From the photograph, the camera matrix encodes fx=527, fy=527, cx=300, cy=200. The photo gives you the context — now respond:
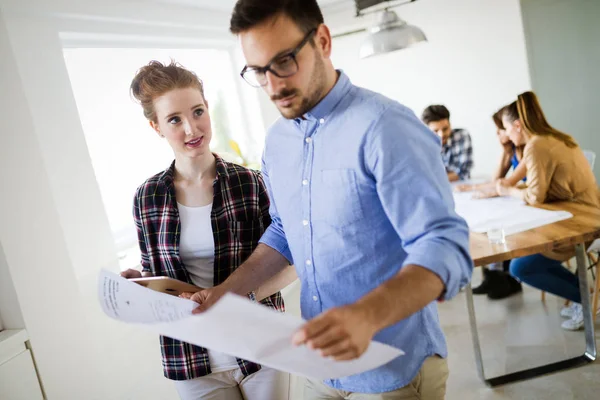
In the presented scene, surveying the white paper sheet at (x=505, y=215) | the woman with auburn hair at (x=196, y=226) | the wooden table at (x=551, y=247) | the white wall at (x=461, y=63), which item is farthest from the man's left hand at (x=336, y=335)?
the white wall at (x=461, y=63)

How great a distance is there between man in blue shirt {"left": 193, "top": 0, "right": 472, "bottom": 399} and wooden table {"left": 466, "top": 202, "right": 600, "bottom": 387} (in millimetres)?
1361

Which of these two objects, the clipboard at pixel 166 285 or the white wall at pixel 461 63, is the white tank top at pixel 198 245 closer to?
the clipboard at pixel 166 285

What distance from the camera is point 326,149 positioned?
1129mm

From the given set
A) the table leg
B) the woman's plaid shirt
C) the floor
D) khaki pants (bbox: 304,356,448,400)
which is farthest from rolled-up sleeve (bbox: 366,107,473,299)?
the floor

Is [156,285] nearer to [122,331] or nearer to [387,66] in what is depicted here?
[122,331]

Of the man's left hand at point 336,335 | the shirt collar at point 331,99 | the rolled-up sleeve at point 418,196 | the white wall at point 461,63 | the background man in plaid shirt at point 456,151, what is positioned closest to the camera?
the man's left hand at point 336,335

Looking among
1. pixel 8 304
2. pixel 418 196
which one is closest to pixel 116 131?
pixel 8 304

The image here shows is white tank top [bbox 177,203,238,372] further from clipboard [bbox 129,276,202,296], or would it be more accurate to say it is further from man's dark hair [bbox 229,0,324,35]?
man's dark hair [bbox 229,0,324,35]

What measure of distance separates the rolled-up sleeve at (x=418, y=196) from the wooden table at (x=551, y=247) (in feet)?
5.14

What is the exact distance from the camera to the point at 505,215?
9.72ft

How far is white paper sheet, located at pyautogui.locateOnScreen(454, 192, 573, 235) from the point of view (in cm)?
270

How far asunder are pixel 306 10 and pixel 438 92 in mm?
5182

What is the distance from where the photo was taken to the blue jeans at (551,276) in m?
3.06

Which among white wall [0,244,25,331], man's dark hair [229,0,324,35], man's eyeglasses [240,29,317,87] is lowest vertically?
white wall [0,244,25,331]
